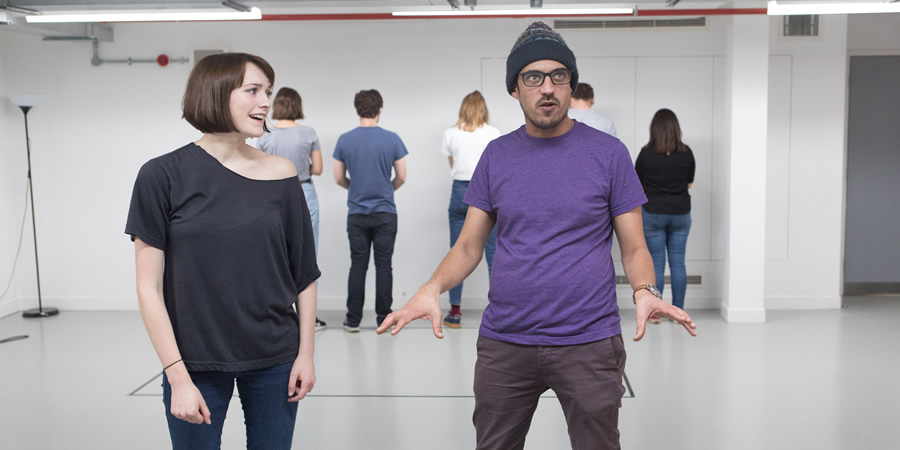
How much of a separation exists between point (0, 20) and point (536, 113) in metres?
4.32

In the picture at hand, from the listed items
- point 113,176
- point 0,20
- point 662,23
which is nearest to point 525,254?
point 0,20

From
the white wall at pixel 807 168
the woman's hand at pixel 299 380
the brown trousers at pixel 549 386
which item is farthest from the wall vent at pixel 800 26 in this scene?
the woman's hand at pixel 299 380

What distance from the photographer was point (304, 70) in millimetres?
6500

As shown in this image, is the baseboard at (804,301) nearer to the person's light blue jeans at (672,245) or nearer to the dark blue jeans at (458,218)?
the person's light blue jeans at (672,245)

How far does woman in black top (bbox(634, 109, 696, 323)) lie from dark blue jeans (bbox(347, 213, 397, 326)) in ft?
6.25

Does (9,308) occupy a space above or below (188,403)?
below

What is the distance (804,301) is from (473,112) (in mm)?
3201

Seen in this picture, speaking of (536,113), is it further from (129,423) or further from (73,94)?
(73,94)

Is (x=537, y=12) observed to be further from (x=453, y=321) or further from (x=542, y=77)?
(x=542, y=77)

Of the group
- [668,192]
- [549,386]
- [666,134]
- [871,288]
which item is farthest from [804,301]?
[549,386]

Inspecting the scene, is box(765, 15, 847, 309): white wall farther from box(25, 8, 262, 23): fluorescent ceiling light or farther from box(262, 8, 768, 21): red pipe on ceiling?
box(25, 8, 262, 23): fluorescent ceiling light

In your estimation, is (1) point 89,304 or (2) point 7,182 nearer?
(2) point 7,182

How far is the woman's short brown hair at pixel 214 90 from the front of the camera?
186 cm

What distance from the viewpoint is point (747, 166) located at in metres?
5.86
